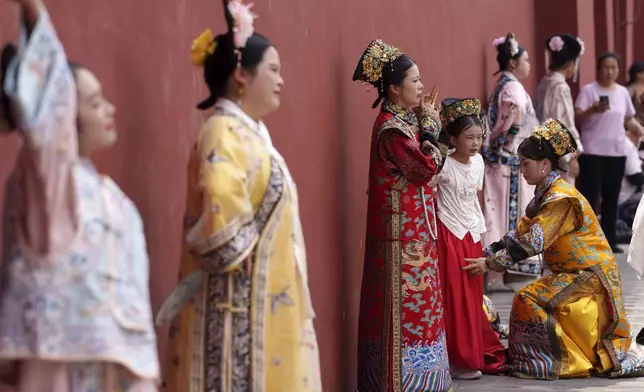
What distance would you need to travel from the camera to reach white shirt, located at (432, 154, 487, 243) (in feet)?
22.3

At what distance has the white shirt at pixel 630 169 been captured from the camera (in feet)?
39.6

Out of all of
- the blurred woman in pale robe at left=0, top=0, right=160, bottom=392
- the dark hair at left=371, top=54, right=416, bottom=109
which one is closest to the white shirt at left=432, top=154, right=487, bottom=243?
the dark hair at left=371, top=54, right=416, bottom=109

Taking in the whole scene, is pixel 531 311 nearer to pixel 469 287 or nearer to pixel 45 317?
pixel 469 287

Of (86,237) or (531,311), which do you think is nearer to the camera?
(86,237)

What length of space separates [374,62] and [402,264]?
96cm

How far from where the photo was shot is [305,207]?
567 centimetres

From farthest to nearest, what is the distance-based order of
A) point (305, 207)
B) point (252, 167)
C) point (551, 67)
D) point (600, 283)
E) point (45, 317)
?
point (551, 67) < point (600, 283) < point (305, 207) < point (252, 167) < point (45, 317)

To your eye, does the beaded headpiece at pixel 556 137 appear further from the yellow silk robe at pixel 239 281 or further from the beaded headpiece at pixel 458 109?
the yellow silk robe at pixel 239 281

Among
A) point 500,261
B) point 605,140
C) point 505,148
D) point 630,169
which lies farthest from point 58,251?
point 630,169

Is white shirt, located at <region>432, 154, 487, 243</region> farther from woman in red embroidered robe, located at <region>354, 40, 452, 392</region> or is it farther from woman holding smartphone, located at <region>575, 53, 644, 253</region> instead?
woman holding smartphone, located at <region>575, 53, 644, 253</region>

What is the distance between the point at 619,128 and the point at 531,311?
203 inches

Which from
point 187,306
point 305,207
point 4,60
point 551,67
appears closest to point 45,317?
point 4,60

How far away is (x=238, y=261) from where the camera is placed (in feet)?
12.4

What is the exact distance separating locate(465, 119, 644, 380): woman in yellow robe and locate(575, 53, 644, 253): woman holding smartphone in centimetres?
487
